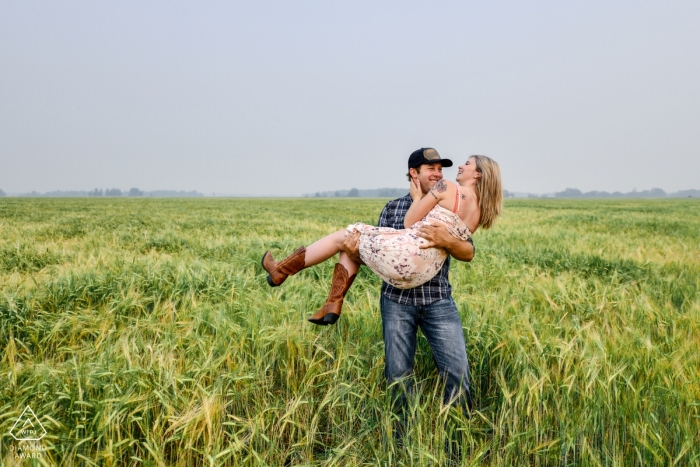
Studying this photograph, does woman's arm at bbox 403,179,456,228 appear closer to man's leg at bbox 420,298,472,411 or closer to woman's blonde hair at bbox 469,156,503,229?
woman's blonde hair at bbox 469,156,503,229

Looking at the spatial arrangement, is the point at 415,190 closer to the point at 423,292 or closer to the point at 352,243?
the point at 352,243

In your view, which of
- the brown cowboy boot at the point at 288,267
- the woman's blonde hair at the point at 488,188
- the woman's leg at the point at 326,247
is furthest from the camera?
the brown cowboy boot at the point at 288,267

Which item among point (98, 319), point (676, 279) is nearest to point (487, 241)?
point (676, 279)

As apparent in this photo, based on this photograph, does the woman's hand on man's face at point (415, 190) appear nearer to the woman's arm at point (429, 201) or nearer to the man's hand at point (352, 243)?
the woman's arm at point (429, 201)

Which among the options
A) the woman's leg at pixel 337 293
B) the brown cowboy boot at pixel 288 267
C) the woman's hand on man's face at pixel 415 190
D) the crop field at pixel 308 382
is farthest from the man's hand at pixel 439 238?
the brown cowboy boot at pixel 288 267

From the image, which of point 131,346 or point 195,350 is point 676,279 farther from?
point 131,346

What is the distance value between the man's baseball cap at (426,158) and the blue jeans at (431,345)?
0.87 m

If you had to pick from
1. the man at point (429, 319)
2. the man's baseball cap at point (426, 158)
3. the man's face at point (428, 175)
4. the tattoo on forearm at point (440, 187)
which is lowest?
the man at point (429, 319)

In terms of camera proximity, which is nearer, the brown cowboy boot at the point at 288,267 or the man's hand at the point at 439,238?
the man's hand at the point at 439,238

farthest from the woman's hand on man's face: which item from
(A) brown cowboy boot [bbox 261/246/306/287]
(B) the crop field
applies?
(B) the crop field

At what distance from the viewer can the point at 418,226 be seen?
2.34 metres

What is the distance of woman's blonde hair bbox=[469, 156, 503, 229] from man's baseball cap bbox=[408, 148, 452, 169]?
0.21m

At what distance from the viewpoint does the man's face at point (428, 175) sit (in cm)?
252

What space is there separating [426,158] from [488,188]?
0.44m
